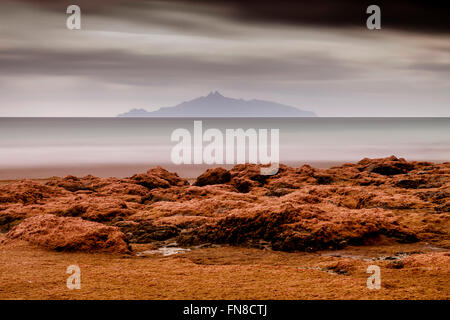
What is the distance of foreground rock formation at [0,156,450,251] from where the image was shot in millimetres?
10453

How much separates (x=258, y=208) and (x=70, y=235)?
4608 millimetres

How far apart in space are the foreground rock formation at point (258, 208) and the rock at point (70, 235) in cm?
9

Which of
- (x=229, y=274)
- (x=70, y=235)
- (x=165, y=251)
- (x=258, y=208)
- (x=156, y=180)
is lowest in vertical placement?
(x=165, y=251)

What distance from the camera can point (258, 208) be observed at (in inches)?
451

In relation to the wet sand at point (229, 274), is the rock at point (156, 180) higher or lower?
higher

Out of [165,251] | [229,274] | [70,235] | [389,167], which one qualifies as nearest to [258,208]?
[165,251]

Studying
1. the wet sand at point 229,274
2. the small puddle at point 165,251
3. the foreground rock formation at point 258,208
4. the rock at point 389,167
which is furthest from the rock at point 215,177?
the wet sand at point 229,274

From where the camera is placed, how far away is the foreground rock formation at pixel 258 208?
412 inches

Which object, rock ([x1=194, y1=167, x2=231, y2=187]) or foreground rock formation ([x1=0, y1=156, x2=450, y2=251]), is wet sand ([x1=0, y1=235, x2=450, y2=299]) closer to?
foreground rock formation ([x1=0, y1=156, x2=450, y2=251])

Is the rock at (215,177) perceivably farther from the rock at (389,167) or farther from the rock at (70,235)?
the rock at (70,235)

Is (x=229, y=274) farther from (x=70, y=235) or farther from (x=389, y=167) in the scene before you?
(x=389, y=167)

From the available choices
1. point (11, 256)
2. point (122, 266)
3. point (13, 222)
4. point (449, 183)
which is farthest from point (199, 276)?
point (449, 183)
